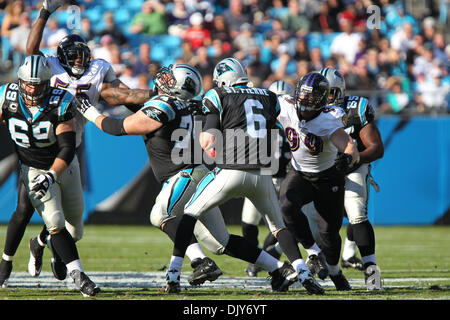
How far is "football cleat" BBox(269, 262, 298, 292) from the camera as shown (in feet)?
18.6

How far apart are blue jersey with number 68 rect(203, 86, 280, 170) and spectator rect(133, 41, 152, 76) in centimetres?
724

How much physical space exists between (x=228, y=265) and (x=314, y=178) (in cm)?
236

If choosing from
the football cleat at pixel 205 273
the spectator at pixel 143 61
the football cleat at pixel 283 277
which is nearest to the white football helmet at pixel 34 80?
the football cleat at pixel 205 273

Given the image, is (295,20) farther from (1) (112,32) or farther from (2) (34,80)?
(2) (34,80)

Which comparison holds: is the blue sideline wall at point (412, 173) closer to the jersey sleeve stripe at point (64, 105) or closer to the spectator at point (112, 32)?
the spectator at point (112, 32)

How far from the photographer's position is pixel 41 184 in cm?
532

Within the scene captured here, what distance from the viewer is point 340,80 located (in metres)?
6.45

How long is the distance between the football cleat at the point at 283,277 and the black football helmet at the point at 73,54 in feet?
8.07

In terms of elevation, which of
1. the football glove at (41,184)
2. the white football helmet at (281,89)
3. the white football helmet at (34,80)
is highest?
the white football helmet at (34,80)

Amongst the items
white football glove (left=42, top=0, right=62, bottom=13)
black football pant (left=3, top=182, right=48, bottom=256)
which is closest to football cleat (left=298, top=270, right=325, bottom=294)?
black football pant (left=3, top=182, right=48, bottom=256)

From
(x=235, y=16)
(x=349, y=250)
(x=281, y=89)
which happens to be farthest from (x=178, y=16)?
(x=349, y=250)

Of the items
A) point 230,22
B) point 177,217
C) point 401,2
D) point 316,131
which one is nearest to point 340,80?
point 316,131

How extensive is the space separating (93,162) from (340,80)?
6.37 metres

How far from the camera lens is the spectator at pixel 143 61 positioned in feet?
41.9
